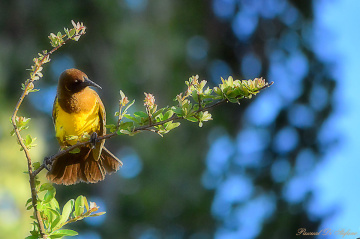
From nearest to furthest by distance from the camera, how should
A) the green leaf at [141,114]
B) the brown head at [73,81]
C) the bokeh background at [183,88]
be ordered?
the green leaf at [141,114], the brown head at [73,81], the bokeh background at [183,88]

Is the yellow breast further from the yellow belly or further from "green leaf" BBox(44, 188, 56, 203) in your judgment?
"green leaf" BBox(44, 188, 56, 203)

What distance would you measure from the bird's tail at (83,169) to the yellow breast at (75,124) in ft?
0.67

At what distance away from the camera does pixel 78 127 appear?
3168mm

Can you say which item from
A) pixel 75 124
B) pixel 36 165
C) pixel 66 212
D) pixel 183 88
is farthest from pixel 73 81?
pixel 183 88

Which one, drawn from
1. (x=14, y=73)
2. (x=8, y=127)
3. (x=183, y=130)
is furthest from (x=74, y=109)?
(x=183, y=130)

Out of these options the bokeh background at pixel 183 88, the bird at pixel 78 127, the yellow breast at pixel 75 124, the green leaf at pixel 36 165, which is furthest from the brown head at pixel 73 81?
the bokeh background at pixel 183 88

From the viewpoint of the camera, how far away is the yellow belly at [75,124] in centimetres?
315

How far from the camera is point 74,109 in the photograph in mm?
3150

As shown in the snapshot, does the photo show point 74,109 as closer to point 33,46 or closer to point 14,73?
point 14,73

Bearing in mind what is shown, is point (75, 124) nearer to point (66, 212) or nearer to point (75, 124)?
point (75, 124)

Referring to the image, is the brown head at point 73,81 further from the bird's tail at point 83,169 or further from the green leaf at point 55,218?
the green leaf at point 55,218

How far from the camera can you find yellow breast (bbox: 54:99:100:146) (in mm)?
3152

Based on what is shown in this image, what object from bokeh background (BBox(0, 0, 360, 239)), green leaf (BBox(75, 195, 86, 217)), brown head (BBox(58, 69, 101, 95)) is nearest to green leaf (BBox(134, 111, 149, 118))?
green leaf (BBox(75, 195, 86, 217))

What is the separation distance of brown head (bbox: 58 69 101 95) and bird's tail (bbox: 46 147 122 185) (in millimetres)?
402
